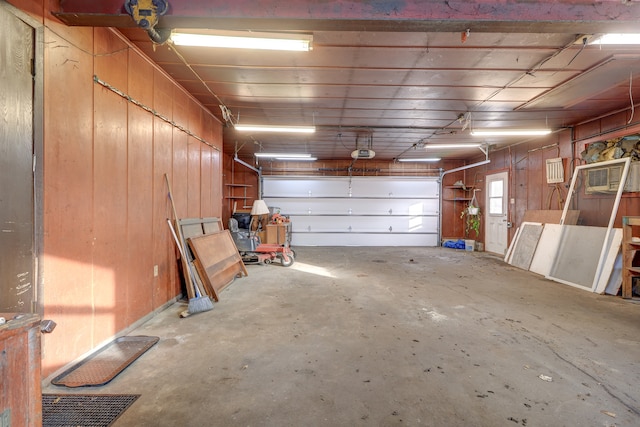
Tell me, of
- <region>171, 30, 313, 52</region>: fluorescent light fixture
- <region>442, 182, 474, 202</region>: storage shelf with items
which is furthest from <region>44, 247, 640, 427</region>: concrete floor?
<region>442, 182, 474, 202</region>: storage shelf with items

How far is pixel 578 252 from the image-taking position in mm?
4961

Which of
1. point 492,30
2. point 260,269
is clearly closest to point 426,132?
point 492,30

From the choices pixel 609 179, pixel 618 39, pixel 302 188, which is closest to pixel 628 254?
pixel 609 179

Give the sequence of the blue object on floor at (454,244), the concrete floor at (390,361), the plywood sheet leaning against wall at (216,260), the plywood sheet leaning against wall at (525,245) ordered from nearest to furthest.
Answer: the concrete floor at (390,361) → the plywood sheet leaning against wall at (216,260) → the plywood sheet leaning against wall at (525,245) → the blue object on floor at (454,244)

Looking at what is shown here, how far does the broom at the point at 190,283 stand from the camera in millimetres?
3404

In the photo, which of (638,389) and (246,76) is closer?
(638,389)

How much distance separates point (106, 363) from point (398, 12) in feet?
11.6

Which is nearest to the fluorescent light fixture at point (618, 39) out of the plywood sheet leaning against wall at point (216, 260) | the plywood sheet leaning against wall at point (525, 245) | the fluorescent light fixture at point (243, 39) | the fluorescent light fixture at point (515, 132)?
the fluorescent light fixture at point (515, 132)

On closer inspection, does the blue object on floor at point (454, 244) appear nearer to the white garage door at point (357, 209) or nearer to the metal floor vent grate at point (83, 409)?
the white garage door at point (357, 209)

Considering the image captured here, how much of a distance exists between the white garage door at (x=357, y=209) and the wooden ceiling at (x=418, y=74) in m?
4.04

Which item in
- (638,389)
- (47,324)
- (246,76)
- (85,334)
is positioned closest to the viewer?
(47,324)

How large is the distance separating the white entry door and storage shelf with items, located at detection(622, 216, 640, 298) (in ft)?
11.2

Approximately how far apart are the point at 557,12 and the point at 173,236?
4.45 meters

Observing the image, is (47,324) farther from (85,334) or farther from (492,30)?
(492,30)
